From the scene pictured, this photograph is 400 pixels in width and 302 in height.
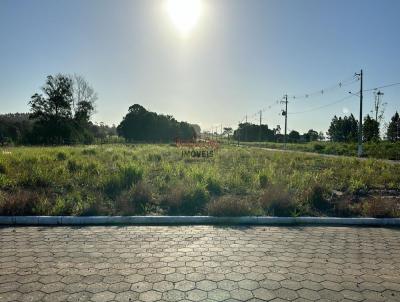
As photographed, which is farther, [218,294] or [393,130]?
[393,130]

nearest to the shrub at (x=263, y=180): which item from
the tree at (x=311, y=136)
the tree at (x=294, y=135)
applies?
the tree at (x=294, y=135)

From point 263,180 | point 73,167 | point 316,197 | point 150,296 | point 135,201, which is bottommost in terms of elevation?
point 150,296

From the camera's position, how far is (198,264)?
13.8ft

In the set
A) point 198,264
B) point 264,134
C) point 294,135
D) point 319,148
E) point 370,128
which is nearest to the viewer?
point 198,264

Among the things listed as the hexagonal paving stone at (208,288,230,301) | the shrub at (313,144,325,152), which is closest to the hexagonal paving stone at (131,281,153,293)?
the hexagonal paving stone at (208,288,230,301)

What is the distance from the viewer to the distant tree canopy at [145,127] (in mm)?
67938

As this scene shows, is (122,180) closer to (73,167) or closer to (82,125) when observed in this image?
(73,167)

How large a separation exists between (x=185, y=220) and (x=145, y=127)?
208 ft

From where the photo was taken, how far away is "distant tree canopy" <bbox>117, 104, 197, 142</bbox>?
67938mm

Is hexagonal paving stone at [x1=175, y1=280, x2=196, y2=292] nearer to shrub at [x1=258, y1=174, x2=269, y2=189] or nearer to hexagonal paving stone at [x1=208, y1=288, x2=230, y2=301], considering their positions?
hexagonal paving stone at [x1=208, y1=288, x2=230, y2=301]

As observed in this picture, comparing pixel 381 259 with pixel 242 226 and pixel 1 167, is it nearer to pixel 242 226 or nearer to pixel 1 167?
pixel 242 226

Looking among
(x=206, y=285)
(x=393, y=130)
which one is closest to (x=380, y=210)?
(x=206, y=285)

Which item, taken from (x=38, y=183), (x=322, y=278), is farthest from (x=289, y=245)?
(x=38, y=183)

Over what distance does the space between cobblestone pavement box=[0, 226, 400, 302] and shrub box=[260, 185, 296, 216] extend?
989mm
